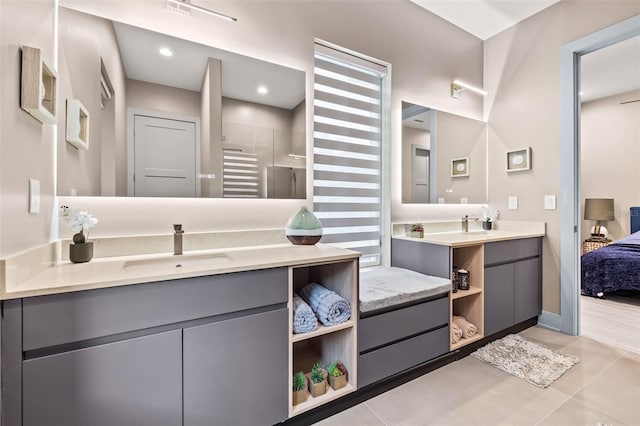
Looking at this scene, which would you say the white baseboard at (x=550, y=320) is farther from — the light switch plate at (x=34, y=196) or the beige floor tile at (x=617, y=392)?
A: the light switch plate at (x=34, y=196)

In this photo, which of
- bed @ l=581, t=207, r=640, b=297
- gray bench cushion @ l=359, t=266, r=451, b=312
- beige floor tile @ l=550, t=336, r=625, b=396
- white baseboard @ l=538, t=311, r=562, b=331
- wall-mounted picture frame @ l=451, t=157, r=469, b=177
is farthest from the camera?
bed @ l=581, t=207, r=640, b=297

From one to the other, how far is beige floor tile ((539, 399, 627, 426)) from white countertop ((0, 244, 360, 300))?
4.38 feet

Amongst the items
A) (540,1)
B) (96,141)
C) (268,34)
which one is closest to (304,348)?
(96,141)

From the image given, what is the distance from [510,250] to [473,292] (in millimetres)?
575

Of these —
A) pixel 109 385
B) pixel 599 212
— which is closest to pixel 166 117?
pixel 109 385

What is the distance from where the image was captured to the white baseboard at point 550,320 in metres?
2.60

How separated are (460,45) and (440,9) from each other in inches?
18.6

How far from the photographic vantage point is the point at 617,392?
1740 millimetres

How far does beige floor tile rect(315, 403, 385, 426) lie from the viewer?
1.52 m

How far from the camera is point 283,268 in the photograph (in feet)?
4.46

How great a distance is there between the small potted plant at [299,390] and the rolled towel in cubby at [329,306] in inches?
12.4

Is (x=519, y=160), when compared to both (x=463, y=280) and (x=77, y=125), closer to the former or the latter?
(x=463, y=280)

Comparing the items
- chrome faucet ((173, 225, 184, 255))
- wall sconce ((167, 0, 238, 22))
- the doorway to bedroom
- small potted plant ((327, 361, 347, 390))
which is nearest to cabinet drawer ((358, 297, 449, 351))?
small potted plant ((327, 361, 347, 390))

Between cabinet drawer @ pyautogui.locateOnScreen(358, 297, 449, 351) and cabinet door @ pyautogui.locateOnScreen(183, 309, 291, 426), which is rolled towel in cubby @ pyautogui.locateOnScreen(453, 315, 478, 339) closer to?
cabinet drawer @ pyautogui.locateOnScreen(358, 297, 449, 351)
